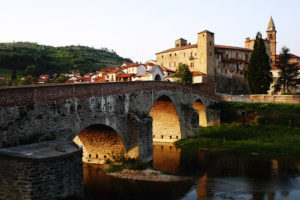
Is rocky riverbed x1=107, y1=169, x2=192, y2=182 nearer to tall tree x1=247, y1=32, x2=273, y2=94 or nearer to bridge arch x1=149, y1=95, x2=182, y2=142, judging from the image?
bridge arch x1=149, y1=95, x2=182, y2=142

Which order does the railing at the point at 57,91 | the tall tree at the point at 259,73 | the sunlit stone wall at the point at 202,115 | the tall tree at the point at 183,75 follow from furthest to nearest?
the tall tree at the point at 183,75 < the tall tree at the point at 259,73 < the sunlit stone wall at the point at 202,115 < the railing at the point at 57,91

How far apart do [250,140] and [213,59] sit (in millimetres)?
37896

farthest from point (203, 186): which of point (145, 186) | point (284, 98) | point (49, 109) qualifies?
point (284, 98)

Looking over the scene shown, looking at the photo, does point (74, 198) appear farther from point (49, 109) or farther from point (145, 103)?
point (145, 103)

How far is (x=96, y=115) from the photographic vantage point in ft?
64.2

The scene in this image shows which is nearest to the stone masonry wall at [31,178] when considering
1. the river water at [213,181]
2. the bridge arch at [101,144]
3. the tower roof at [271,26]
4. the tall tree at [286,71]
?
the river water at [213,181]

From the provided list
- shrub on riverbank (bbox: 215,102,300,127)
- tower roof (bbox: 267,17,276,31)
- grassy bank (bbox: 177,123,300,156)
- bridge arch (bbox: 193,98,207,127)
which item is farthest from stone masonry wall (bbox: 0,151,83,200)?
tower roof (bbox: 267,17,276,31)

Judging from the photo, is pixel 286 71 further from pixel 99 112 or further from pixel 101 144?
pixel 99 112

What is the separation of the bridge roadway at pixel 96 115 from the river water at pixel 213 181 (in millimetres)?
3007

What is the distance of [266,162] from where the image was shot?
26.0 meters

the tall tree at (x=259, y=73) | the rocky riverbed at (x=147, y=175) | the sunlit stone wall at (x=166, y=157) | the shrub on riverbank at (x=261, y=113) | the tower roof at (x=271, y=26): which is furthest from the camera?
the tower roof at (x=271, y=26)

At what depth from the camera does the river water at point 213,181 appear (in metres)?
17.9

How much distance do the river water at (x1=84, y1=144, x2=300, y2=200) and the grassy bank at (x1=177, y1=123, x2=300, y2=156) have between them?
2527mm

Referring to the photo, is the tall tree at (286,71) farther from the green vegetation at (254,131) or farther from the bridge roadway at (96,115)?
the bridge roadway at (96,115)
